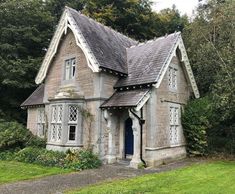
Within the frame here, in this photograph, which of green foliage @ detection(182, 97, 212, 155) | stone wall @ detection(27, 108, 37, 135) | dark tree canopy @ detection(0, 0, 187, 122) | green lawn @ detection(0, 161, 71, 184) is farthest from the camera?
dark tree canopy @ detection(0, 0, 187, 122)

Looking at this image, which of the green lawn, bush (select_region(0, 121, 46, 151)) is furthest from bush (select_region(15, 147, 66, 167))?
bush (select_region(0, 121, 46, 151))

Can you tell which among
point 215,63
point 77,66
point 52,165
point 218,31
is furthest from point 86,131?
point 218,31

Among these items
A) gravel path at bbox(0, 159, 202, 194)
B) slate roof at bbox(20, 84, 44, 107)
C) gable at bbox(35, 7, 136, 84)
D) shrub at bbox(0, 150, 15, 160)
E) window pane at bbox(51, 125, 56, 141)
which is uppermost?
gable at bbox(35, 7, 136, 84)

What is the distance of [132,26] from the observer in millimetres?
36531

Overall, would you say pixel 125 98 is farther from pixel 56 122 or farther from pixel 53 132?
pixel 53 132

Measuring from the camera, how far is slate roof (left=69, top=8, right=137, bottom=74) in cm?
1679

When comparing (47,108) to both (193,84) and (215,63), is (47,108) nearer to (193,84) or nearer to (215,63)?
(193,84)

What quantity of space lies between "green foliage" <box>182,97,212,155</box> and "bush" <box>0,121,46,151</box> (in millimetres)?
10471

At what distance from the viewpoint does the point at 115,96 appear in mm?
16469

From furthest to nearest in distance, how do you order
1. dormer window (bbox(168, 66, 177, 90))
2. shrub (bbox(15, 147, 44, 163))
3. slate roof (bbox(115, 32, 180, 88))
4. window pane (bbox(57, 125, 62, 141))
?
dormer window (bbox(168, 66, 177, 90)), window pane (bbox(57, 125, 62, 141)), shrub (bbox(15, 147, 44, 163)), slate roof (bbox(115, 32, 180, 88))

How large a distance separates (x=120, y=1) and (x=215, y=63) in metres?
19.8

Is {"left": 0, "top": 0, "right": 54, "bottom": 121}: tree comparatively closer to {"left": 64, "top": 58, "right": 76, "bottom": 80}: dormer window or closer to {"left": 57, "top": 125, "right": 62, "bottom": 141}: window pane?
{"left": 64, "top": 58, "right": 76, "bottom": 80}: dormer window

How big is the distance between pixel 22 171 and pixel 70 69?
807cm

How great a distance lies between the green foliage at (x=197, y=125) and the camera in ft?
61.2
